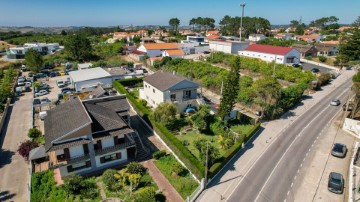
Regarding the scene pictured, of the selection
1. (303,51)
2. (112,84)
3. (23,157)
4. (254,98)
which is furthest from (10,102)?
(303,51)

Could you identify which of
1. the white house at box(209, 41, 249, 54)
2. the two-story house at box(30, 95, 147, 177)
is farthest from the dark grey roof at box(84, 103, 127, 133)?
the white house at box(209, 41, 249, 54)

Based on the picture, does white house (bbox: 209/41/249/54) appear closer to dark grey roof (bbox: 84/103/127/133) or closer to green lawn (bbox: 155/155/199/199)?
dark grey roof (bbox: 84/103/127/133)

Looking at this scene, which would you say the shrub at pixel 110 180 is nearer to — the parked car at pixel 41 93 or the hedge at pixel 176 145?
the hedge at pixel 176 145

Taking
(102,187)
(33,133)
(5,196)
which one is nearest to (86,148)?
(102,187)

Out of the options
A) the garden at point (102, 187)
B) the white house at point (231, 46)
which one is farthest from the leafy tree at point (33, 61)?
the white house at point (231, 46)

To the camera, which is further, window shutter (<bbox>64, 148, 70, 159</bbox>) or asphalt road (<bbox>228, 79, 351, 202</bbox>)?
window shutter (<bbox>64, 148, 70, 159</bbox>)

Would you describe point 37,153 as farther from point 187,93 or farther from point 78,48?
point 78,48

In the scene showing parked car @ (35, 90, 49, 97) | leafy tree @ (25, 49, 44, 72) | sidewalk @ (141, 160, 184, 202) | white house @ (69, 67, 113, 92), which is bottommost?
sidewalk @ (141, 160, 184, 202)
